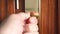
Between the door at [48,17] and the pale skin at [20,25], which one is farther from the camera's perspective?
the door at [48,17]

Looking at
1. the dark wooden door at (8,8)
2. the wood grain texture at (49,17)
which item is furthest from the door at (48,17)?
the dark wooden door at (8,8)

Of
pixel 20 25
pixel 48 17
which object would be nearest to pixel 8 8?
pixel 20 25

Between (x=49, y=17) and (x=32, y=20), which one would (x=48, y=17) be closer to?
(x=49, y=17)

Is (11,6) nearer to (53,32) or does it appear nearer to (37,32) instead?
(37,32)

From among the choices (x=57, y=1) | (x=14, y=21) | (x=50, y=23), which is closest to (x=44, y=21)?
(x=50, y=23)

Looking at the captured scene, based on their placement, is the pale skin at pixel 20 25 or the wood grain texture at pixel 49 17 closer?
the pale skin at pixel 20 25

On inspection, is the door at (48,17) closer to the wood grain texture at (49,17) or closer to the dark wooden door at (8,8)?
the wood grain texture at (49,17)

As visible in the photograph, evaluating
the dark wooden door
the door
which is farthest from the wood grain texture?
the dark wooden door

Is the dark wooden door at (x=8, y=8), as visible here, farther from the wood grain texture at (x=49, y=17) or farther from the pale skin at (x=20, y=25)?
the wood grain texture at (x=49, y=17)

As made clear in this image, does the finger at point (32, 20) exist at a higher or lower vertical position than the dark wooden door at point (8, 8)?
lower
